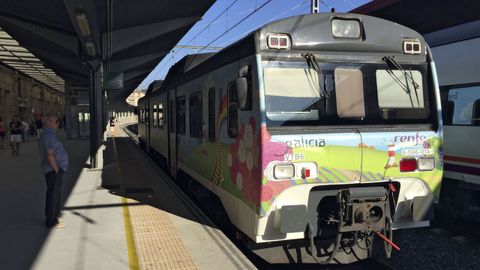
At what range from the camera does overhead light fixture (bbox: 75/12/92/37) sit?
8.80m

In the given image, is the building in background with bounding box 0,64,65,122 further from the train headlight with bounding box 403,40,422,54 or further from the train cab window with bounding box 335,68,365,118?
the train headlight with bounding box 403,40,422,54

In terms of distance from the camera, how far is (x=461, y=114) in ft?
24.7

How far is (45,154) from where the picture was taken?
5887mm

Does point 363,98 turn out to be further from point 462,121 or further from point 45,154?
point 45,154

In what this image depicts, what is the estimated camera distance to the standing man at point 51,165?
589 cm

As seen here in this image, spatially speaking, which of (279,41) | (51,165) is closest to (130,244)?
(51,165)

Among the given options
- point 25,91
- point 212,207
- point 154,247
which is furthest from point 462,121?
point 25,91

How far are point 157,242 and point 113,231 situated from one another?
83cm

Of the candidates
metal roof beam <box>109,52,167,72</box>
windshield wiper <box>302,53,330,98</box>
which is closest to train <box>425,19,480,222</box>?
windshield wiper <box>302,53,330,98</box>

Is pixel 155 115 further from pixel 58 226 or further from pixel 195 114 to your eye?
pixel 58 226

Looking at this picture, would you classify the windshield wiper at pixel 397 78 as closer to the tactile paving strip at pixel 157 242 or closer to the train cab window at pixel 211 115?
the train cab window at pixel 211 115

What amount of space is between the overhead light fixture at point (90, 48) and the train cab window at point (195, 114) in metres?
4.69

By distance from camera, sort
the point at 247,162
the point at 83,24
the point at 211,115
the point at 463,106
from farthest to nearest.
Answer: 1. the point at 83,24
2. the point at 463,106
3. the point at 211,115
4. the point at 247,162

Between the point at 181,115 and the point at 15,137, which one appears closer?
the point at 181,115
